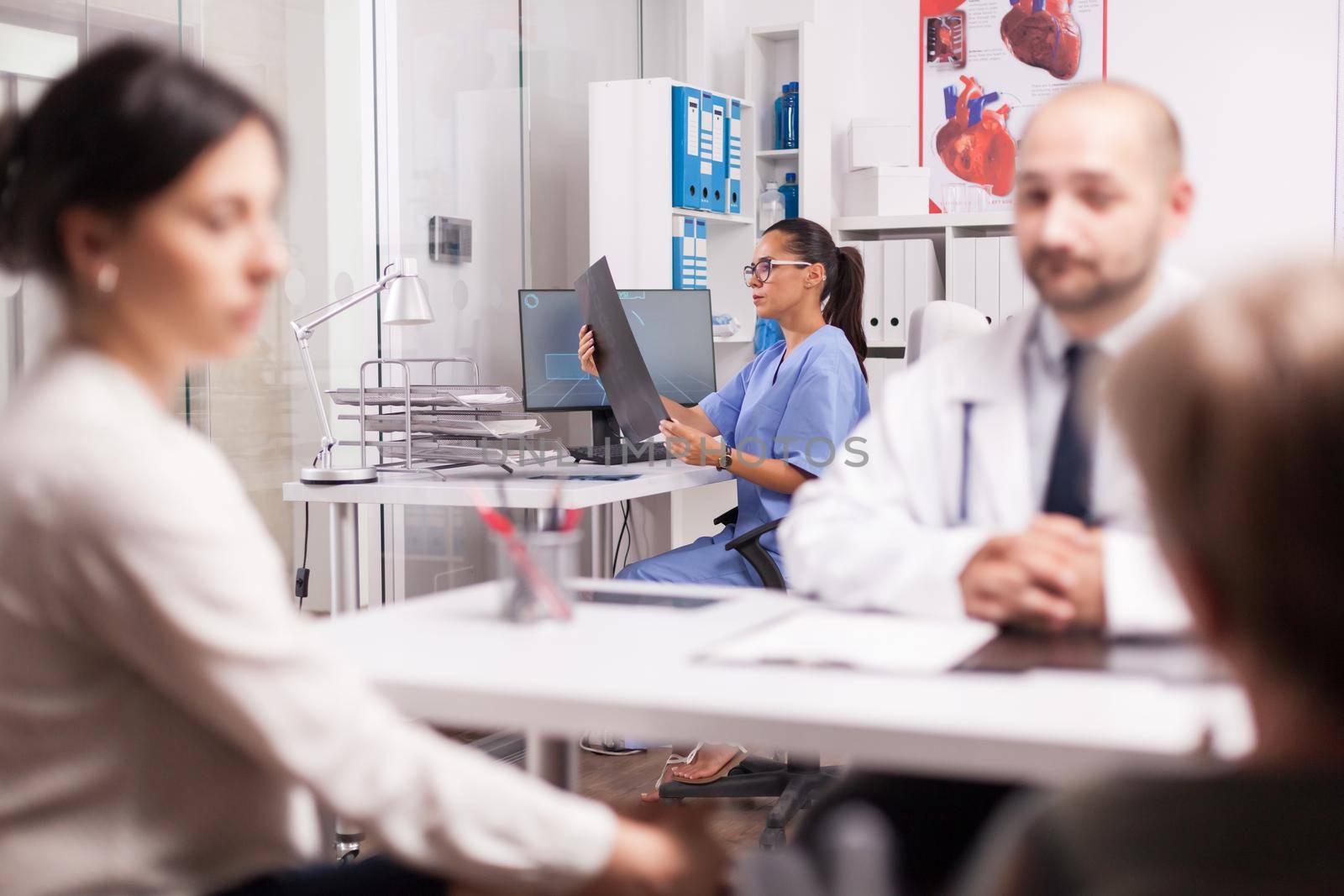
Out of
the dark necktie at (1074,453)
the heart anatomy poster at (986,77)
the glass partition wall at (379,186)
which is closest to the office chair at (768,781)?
the glass partition wall at (379,186)

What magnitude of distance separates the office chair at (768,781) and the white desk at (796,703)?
1.62 meters

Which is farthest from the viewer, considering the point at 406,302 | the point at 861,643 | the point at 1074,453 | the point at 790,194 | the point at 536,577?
the point at 790,194

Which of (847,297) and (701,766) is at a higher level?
(847,297)

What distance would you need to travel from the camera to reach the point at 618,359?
2.98 metres

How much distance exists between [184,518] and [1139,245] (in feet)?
3.30

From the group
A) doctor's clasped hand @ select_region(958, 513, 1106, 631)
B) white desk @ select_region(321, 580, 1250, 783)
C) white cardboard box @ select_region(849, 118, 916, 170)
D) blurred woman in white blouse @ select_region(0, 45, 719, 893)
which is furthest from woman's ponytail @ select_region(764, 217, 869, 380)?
blurred woman in white blouse @ select_region(0, 45, 719, 893)

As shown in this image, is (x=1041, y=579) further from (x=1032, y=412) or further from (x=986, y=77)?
(x=986, y=77)

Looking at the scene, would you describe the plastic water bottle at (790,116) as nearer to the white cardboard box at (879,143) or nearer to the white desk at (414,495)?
the white cardboard box at (879,143)

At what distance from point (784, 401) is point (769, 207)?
186cm

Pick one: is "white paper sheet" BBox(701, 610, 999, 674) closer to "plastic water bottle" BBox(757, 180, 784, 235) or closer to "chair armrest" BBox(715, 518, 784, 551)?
"chair armrest" BBox(715, 518, 784, 551)

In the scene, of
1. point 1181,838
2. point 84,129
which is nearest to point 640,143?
point 84,129

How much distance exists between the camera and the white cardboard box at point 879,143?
502 centimetres

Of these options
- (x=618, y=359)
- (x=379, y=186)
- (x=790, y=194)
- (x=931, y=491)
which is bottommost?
(x=931, y=491)

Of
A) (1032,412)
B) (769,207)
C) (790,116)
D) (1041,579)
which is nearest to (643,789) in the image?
(1032,412)
